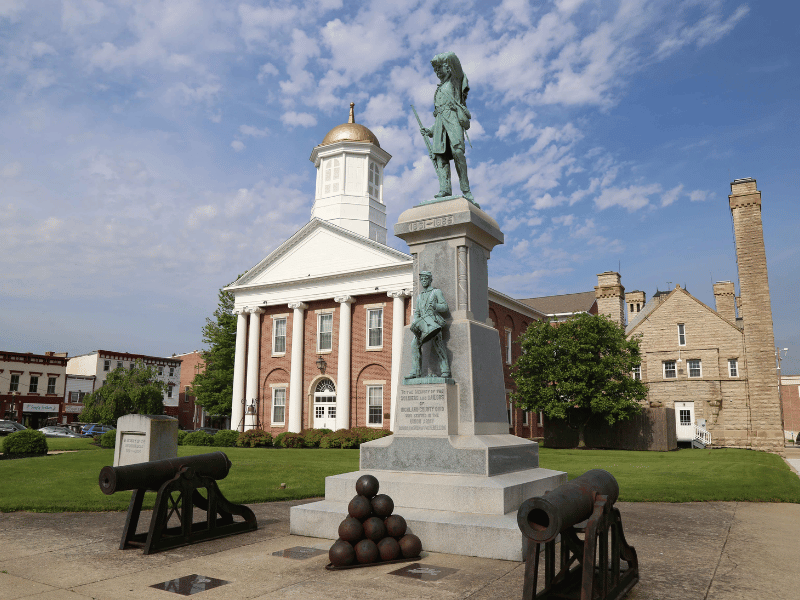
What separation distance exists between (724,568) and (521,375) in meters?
29.4

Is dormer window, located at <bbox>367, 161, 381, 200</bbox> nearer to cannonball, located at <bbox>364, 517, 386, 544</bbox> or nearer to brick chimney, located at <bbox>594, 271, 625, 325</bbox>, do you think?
brick chimney, located at <bbox>594, 271, 625, 325</bbox>

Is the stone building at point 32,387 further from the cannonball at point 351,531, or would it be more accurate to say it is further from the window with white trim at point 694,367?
the cannonball at point 351,531

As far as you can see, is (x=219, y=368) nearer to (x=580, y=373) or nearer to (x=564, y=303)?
(x=580, y=373)

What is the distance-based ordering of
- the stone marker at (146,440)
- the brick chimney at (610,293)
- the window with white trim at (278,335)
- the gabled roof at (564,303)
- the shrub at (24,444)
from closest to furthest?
the stone marker at (146,440) < the shrub at (24,444) < the window with white trim at (278,335) < the brick chimney at (610,293) < the gabled roof at (564,303)

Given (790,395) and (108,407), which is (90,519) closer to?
(108,407)

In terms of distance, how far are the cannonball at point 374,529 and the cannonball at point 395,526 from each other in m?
0.08

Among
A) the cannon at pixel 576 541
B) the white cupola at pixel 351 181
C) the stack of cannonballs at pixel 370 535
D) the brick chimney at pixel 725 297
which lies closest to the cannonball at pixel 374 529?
the stack of cannonballs at pixel 370 535

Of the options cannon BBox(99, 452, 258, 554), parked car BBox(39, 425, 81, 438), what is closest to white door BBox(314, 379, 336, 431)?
parked car BBox(39, 425, 81, 438)

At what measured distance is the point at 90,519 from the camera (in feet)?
31.1

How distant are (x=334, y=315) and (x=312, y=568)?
3060 centimetres

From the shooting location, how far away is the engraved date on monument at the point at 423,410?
26.9ft

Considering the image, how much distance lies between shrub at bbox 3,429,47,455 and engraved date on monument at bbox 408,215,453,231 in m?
21.6

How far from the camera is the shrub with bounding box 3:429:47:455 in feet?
77.2

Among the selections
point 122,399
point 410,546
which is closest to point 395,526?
point 410,546
